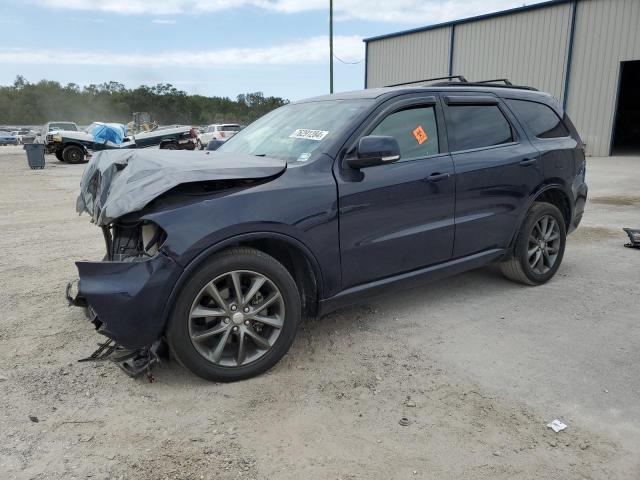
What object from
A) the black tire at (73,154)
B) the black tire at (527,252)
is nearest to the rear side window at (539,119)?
the black tire at (527,252)

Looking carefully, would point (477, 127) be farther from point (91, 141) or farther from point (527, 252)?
point (91, 141)

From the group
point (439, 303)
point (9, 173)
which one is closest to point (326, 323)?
point (439, 303)

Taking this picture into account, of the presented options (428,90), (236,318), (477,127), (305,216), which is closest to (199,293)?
(236,318)

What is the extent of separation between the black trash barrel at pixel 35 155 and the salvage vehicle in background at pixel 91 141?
7.85 ft

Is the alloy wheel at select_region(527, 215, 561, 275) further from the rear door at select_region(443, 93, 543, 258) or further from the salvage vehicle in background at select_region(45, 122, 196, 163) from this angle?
the salvage vehicle in background at select_region(45, 122, 196, 163)

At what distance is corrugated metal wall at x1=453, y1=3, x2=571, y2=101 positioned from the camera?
20109 millimetres

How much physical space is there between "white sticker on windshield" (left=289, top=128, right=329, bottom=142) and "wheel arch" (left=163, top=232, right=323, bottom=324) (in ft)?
2.70

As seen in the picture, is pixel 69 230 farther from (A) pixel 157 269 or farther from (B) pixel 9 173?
(B) pixel 9 173

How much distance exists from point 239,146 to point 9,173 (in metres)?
16.5

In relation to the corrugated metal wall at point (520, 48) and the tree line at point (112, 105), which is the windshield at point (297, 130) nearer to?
the corrugated metal wall at point (520, 48)

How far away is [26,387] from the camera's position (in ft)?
9.86

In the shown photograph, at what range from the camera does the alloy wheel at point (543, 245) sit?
4.62 m

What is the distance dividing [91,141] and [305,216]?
69.4 ft

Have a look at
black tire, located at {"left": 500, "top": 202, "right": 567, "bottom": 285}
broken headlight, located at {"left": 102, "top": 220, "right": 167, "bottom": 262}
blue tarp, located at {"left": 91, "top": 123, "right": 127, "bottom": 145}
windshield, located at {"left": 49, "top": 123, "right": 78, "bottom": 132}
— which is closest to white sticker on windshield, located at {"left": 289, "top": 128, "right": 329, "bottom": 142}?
broken headlight, located at {"left": 102, "top": 220, "right": 167, "bottom": 262}
